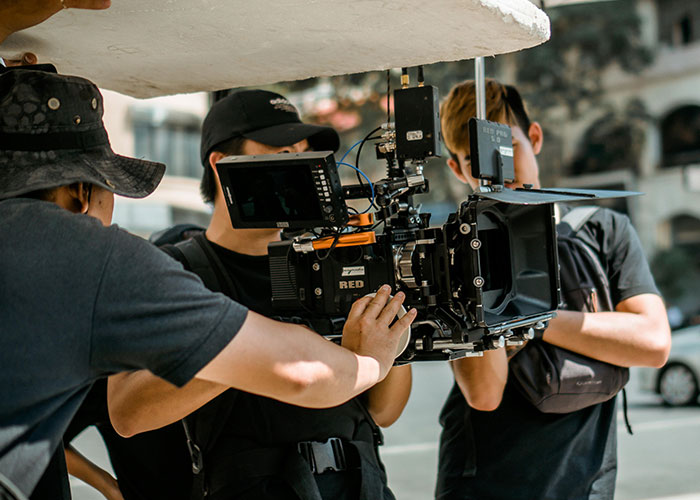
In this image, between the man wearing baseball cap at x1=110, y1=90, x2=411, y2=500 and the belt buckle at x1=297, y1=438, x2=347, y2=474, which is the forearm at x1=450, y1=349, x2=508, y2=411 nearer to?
the man wearing baseball cap at x1=110, y1=90, x2=411, y2=500

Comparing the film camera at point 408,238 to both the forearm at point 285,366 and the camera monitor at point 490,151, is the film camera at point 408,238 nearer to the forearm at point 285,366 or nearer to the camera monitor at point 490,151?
the camera monitor at point 490,151

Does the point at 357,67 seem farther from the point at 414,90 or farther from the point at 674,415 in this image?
the point at 674,415

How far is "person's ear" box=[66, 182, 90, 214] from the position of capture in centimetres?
168

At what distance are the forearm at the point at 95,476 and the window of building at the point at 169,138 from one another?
61.8 ft

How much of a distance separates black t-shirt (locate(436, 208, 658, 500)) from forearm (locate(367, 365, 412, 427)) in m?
0.30

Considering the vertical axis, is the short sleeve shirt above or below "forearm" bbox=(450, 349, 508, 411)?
above

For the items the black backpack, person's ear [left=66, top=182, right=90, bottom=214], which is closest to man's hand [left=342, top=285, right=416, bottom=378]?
person's ear [left=66, top=182, right=90, bottom=214]

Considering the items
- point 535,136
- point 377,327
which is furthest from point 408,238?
point 535,136

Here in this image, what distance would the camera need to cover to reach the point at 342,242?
2027 mm

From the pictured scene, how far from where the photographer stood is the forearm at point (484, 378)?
7.86 feet

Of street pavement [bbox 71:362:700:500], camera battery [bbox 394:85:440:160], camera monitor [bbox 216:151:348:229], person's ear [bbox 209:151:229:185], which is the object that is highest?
camera battery [bbox 394:85:440:160]

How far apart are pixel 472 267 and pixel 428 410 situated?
28.8 ft

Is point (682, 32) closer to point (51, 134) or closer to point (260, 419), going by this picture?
point (260, 419)

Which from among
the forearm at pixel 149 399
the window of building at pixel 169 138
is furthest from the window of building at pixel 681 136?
the forearm at pixel 149 399
